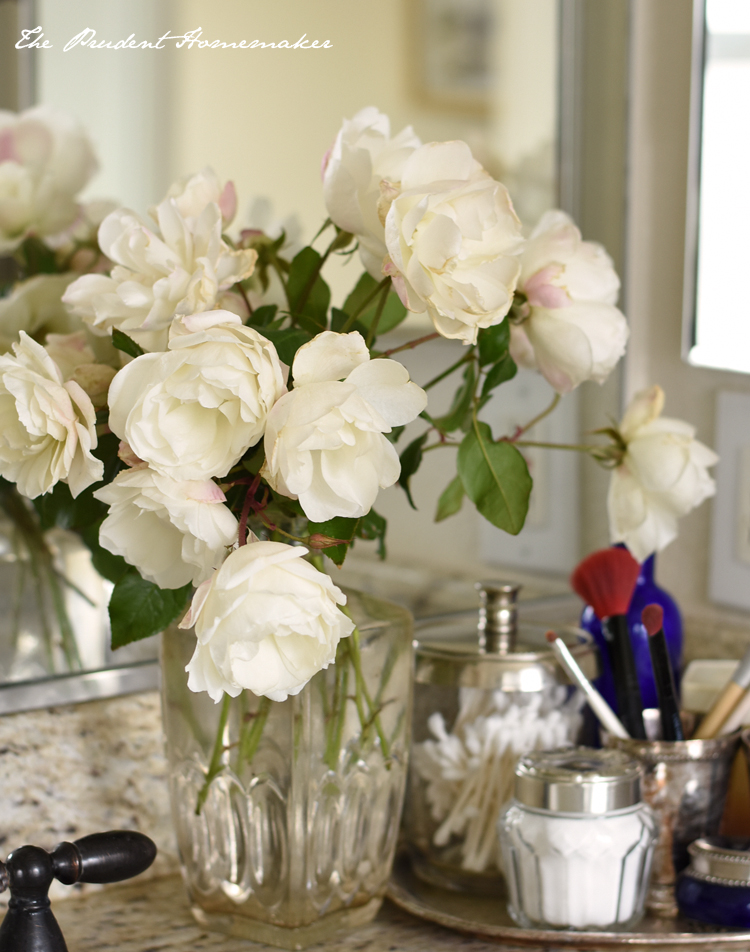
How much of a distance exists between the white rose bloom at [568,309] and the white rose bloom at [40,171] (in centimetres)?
32

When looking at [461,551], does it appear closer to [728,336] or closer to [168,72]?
[728,336]

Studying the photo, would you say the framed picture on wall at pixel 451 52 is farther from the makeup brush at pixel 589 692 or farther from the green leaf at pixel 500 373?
the makeup brush at pixel 589 692

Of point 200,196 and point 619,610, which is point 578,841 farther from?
point 200,196

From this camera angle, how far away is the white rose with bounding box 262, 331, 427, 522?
0.51m

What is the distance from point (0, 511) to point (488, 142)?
1.60ft

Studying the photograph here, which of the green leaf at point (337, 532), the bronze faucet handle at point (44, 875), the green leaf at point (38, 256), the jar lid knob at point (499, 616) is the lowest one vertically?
the bronze faucet handle at point (44, 875)

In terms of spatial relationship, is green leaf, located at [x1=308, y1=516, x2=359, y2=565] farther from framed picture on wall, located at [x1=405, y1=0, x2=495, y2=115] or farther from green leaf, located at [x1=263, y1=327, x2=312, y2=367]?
framed picture on wall, located at [x1=405, y1=0, x2=495, y2=115]

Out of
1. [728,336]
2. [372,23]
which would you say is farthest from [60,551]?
[728,336]

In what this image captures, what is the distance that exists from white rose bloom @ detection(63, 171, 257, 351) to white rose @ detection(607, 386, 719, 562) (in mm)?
263

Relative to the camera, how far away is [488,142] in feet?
3.20

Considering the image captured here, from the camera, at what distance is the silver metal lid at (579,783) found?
2.29ft

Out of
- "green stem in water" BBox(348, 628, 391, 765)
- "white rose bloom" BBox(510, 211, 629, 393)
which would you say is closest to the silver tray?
"green stem in water" BBox(348, 628, 391, 765)

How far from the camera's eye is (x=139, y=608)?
636 mm

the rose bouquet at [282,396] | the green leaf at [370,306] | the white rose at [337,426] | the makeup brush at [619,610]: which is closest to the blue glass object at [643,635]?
the makeup brush at [619,610]
